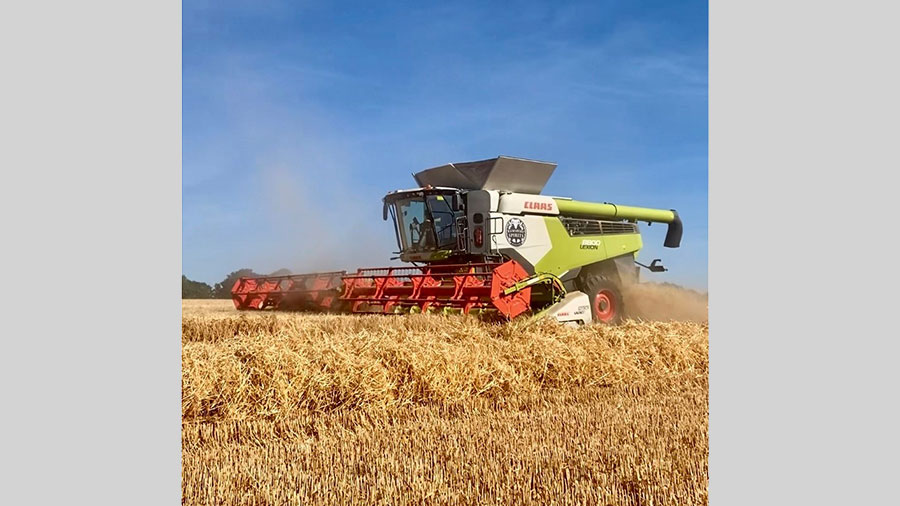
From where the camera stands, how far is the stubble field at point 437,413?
11.3 ft

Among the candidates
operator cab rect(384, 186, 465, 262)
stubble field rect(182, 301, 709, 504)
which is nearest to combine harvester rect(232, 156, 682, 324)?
operator cab rect(384, 186, 465, 262)

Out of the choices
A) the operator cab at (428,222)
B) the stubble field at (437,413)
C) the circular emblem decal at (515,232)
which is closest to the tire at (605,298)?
the circular emblem decal at (515,232)

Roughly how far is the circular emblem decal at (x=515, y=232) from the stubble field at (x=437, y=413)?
10.4 ft

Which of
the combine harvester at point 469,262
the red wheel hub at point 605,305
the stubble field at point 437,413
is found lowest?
the stubble field at point 437,413

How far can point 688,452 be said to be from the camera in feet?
13.0

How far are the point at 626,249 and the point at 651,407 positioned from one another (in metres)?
8.44

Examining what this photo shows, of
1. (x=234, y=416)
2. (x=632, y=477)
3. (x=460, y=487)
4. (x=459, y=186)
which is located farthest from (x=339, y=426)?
(x=459, y=186)

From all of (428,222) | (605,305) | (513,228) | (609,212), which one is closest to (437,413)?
(428,222)

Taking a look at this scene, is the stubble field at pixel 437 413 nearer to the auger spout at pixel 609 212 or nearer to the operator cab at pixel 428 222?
the operator cab at pixel 428 222

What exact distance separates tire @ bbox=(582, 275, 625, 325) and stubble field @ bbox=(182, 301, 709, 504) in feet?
12.9

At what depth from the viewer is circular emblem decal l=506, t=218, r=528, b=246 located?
10703mm

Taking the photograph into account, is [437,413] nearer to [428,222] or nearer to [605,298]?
[428,222]

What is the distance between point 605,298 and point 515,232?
7.19 ft

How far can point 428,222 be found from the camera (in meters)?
10.0
